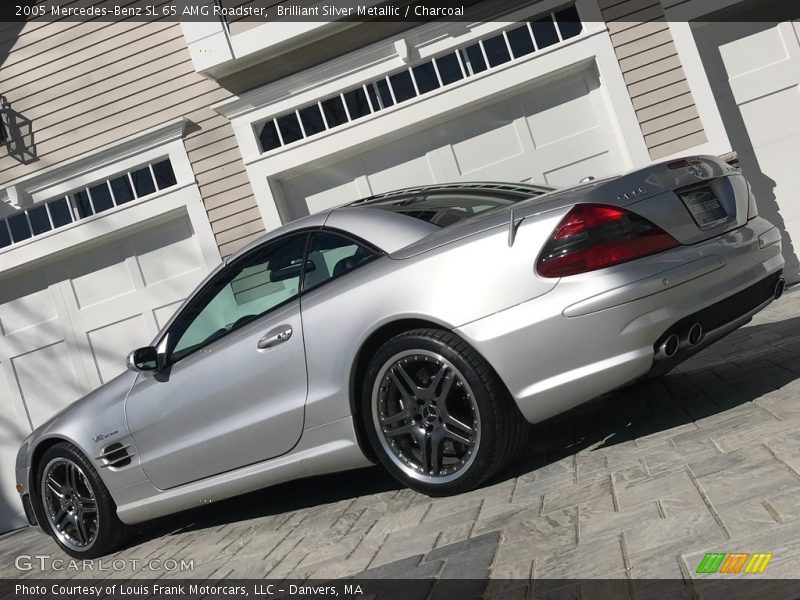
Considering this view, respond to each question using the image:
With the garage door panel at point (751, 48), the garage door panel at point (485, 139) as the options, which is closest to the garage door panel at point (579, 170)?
the garage door panel at point (485, 139)

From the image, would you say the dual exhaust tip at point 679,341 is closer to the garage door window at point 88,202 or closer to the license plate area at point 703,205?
the license plate area at point 703,205

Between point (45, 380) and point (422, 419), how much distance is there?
674 centimetres

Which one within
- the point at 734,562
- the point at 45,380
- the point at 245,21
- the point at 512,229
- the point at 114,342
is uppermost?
the point at 245,21

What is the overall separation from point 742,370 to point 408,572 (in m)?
2.20

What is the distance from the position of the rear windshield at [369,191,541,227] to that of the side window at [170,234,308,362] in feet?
1.51

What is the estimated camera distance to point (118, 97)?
8844mm

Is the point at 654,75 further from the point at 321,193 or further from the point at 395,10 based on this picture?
the point at 321,193

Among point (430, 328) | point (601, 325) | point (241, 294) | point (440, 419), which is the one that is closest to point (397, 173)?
point (241, 294)

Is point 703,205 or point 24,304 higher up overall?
point 24,304

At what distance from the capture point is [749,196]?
3922 mm

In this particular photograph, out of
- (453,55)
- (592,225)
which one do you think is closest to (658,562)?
(592,225)

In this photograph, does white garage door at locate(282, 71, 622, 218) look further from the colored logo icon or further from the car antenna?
the colored logo icon

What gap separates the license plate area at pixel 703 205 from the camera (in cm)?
351

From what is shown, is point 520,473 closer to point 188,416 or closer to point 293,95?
point 188,416
